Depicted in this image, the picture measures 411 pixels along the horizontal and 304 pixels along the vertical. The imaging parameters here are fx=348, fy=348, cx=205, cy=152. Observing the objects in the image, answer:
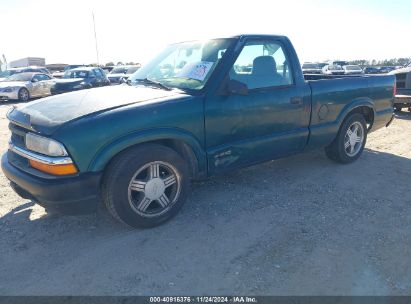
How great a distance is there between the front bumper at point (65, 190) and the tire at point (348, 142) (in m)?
3.62

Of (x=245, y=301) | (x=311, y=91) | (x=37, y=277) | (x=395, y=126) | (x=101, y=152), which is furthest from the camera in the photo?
(x=395, y=126)

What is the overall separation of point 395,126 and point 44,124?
772cm

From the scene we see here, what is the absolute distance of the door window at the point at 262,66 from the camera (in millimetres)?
3860

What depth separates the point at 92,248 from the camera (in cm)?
315

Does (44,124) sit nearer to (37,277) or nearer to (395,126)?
(37,277)

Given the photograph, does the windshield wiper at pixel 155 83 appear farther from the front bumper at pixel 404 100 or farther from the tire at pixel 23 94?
the tire at pixel 23 94

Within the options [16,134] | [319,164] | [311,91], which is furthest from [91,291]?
[319,164]

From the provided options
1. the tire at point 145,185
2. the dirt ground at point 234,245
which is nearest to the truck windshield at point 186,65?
the tire at point 145,185

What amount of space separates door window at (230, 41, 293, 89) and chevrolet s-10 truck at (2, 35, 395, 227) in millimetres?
13

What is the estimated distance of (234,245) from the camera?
124 inches

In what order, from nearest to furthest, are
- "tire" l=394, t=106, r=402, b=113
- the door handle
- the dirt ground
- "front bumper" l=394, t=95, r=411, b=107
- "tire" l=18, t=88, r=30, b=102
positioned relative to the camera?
1. the dirt ground
2. the door handle
3. "front bumper" l=394, t=95, r=411, b=107
4. "tire" l=394, t=106, r=402, b=113
5. "tire" l=18, t=88, r=30, b=102

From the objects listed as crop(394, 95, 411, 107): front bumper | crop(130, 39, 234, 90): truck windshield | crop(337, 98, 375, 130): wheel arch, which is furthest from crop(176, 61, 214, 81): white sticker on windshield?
crop(394, 95, 411, 107): front bumper

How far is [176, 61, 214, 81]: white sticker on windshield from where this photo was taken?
370cm

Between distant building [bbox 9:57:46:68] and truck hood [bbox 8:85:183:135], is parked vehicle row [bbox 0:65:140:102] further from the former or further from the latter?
distant building [bbox 9:57:46:68]
